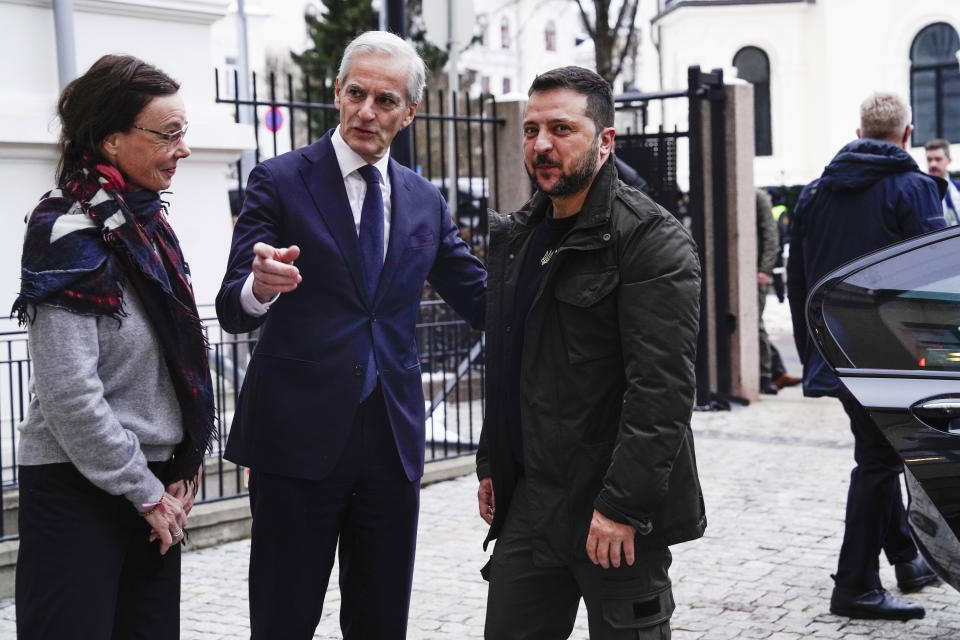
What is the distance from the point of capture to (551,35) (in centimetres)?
6669

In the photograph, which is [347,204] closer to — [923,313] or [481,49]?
[923,313]

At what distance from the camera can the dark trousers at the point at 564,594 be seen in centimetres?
312

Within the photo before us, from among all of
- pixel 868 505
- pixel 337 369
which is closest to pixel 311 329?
pixel 337 369

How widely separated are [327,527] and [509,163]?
706 cm

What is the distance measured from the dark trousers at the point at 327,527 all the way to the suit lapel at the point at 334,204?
1.21 feet

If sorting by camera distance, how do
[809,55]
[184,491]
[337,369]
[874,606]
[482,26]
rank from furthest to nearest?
[482,26] → [809,55] → [874,606] → [337,369] → [184,491]

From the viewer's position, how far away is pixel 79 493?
3041mm

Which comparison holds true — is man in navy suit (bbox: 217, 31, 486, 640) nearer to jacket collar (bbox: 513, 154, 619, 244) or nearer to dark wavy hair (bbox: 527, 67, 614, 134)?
dark wavy hair (bbox: 527, 67, 614, 134)

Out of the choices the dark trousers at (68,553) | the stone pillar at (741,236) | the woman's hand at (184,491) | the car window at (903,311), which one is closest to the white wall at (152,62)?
the woman's hand at (184,491)

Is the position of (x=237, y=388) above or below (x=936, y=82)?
below

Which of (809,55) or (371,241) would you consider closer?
(371,241)

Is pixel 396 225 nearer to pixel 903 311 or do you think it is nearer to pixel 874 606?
pixel 903 311

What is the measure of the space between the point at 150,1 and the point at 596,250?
5467 millimetres

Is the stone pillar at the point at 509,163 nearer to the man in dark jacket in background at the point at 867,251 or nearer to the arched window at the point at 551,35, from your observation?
the man in dark jacket in background at the point at 867,251
